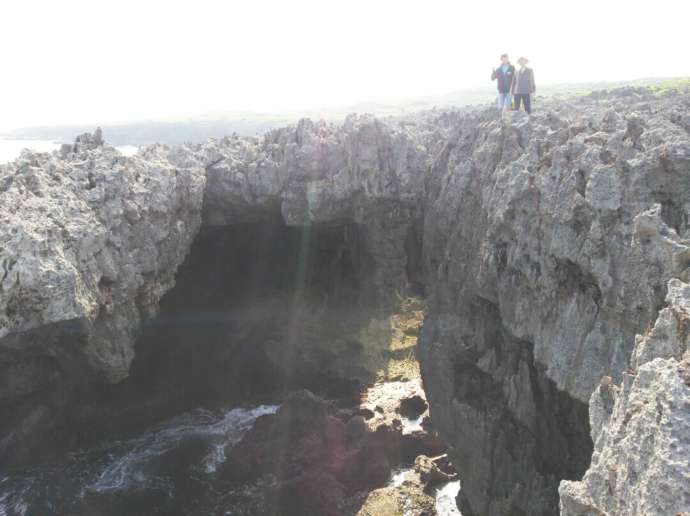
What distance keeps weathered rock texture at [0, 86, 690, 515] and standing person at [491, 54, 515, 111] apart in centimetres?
134

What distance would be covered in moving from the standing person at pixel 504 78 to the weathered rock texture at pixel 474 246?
134 cm

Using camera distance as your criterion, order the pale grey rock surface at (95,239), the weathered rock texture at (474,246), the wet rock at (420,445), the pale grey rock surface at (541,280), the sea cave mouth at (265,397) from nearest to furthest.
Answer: the pale grey rock surface at (541,280), the weathered rock texture at (474,246), the pale grey rock surface at (95,239), the sea cave mouth at (265,397), the wet rock at (420,445)

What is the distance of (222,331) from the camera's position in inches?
1774

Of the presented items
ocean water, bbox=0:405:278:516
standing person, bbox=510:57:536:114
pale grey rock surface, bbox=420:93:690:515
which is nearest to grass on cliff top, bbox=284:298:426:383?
ocean water, bbox=0:405:278:516

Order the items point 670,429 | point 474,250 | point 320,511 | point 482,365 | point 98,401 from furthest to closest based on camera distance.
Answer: point 98,401
point 320,511
point 474,250
point 482,365
point 670,429

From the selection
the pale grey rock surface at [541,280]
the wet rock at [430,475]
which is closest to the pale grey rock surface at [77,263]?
the pale grey rock surface at [541,280]

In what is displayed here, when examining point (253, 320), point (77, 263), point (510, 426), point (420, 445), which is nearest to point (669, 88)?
point (420, 445)

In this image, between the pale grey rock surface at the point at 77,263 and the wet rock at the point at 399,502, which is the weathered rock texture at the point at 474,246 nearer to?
the pale grey rock surface at the point at 77,263

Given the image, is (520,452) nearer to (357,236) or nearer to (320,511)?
(320,511)

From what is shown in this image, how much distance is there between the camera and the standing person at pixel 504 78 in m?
31.6

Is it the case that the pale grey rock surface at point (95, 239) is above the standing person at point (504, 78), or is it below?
below

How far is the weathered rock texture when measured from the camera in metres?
17.3

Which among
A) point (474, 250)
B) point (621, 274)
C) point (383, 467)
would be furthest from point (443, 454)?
point (621, 274)

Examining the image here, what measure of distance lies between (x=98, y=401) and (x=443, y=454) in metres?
22.2
